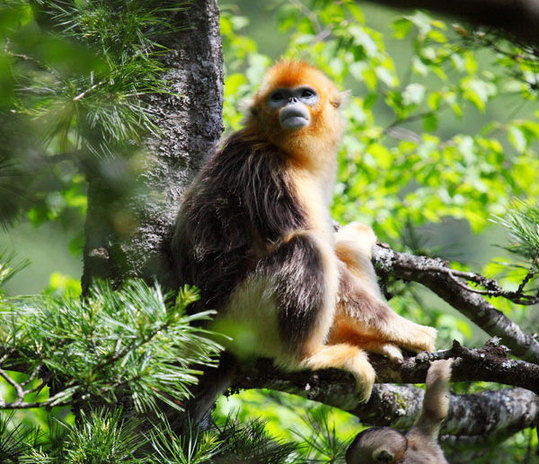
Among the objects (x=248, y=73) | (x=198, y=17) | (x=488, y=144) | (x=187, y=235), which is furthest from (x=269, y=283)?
(x=488, y=144)

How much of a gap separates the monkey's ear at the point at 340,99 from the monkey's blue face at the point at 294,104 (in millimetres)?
180

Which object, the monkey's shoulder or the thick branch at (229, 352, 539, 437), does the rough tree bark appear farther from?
the monkey's shoulder

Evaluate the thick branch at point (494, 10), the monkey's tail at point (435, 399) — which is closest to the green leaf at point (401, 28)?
the monkey's tail at point (435, 399)

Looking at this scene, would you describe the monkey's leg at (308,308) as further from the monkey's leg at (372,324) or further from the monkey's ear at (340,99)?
the monkey's ear at (340,99)

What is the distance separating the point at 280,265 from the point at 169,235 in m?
0.58

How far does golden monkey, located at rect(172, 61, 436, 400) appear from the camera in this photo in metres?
2.79

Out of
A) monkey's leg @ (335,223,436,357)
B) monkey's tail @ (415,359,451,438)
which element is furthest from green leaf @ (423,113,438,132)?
monkey's tail @ (415,359,451,438)

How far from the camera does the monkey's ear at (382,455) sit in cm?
319

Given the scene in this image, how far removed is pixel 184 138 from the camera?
3.05m

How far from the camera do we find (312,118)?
340cm

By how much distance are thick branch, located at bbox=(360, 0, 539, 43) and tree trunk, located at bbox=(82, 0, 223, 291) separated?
2.08 metres

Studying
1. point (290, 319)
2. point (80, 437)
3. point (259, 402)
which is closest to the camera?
point (80, 437)

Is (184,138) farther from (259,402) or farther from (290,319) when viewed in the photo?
(259,402)

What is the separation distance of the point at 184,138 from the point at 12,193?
1.14m
